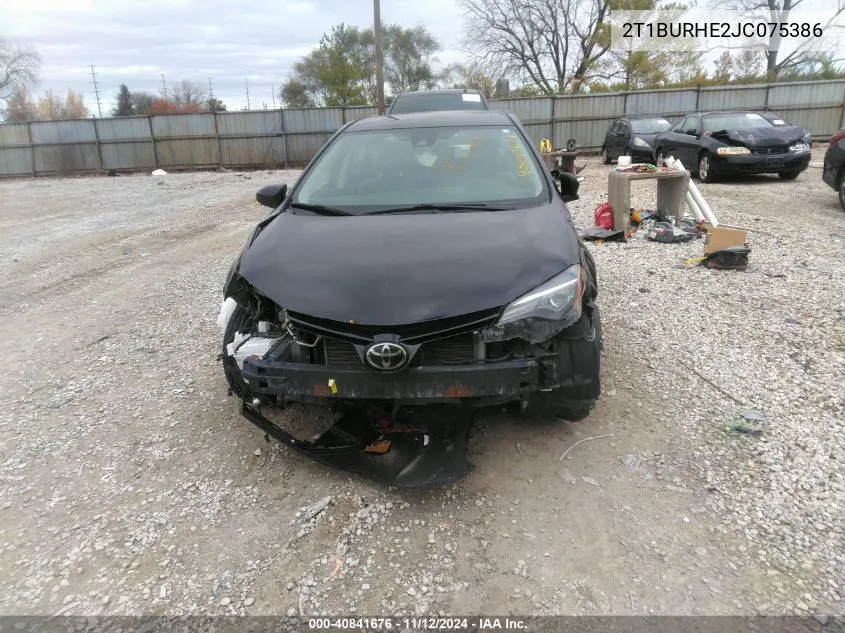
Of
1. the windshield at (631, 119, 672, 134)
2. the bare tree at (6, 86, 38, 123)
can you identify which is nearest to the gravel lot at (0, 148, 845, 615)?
the windshield at (631, 119, 672, 134)

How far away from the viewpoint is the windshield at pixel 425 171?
3471 mm

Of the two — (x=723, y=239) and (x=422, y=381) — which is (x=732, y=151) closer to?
(x=723, y=239)

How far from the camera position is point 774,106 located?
20.8 m

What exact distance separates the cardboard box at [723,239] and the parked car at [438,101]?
5.17 meters

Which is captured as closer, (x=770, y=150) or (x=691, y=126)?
(x=770, y=150)

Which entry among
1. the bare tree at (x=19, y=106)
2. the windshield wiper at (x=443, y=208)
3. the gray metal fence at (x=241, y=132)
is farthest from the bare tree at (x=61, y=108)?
the windshield wiper at (x=443, y=208)

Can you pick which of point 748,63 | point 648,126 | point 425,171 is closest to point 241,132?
point 648,126

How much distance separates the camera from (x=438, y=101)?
34.1 ft

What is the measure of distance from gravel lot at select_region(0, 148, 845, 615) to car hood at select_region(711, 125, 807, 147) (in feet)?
23.8

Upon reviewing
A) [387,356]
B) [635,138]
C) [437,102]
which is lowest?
[387,356]

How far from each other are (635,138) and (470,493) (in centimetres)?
1524

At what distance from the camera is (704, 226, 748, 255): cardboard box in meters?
5.98

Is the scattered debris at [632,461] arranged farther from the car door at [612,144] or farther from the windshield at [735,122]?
the car door at [612,144]

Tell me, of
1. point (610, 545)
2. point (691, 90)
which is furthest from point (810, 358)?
point (691, 90)
